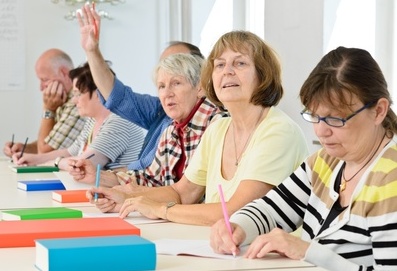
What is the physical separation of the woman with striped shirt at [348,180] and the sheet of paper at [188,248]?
0.09 ft

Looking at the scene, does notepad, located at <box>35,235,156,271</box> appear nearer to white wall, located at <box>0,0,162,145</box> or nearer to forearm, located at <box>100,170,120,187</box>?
forearm, located at <box>100,170,120,187</box>

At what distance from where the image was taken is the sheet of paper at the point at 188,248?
6.64 feet

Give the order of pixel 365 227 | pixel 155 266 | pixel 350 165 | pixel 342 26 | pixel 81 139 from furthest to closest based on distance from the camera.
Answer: pixel 81 139 < pixel 342 26 < pixel 350 165 < pixel 365 227 < pixel 155 266

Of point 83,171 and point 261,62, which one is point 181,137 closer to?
point 83,171

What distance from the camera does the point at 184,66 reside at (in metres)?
3.47

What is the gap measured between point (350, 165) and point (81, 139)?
3.24 meters

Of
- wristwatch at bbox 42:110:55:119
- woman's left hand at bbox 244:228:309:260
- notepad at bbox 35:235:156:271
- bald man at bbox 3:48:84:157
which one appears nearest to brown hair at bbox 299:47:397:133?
woman's left hand at bbox 244:228:309:260

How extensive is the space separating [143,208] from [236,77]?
559 mm

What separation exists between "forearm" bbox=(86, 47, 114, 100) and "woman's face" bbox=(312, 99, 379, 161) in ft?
7.71

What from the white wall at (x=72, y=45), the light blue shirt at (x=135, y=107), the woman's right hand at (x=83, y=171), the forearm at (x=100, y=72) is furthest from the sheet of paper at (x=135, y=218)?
the white wall at (x=72, y=45)

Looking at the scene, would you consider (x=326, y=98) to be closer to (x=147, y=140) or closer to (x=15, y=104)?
(x=147, y=140)

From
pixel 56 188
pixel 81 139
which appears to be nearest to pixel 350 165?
pixel 56 188

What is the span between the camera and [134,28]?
7.10 metres

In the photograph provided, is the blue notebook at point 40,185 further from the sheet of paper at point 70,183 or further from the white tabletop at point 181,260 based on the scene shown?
the white tabletop at point 181,260
